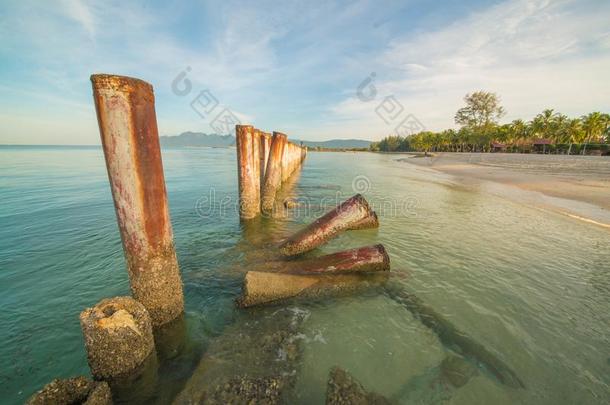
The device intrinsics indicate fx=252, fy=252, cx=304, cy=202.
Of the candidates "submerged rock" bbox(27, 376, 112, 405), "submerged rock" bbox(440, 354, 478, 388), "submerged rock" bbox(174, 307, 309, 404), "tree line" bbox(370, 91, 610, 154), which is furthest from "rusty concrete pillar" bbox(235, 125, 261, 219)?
"tree line" bbox(370, 91, 610, 154)

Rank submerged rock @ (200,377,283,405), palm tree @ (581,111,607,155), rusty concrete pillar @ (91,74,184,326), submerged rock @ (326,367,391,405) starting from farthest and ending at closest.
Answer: palm tree @ (581,111,607,155), rusty concrete pillar @ (91,74,184,326), submerged rock @ (200,377,283,405), submerged rock @ (326,367,391,405)

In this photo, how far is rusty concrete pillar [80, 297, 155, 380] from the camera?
2398mm

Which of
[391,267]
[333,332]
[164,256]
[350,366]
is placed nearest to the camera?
[350,366]

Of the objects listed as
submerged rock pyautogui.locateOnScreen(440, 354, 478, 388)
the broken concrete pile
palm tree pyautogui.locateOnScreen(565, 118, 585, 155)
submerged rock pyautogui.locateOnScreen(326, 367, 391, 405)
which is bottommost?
submerged rock pyautogui.locateOnScreen(440, 354, 478, 388)

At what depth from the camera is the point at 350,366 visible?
2938mm

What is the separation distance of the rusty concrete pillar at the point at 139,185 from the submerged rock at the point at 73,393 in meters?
1.02

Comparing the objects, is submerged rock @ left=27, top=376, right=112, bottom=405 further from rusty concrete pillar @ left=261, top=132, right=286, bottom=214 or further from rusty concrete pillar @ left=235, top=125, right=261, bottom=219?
rusty concrete pillar @ left=261, top=132, right=286, bottom=214

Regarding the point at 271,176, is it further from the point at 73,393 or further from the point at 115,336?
the point at 73,393

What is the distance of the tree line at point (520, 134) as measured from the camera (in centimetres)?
5012

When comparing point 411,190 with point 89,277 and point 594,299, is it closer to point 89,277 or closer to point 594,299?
point 594,299

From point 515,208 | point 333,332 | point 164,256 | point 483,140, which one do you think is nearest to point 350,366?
point 333,332

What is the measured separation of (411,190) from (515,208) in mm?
5256

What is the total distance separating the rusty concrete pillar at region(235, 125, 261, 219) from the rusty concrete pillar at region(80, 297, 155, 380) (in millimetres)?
5194

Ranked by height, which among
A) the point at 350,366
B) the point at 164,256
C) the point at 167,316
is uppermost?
the point at 164,256
